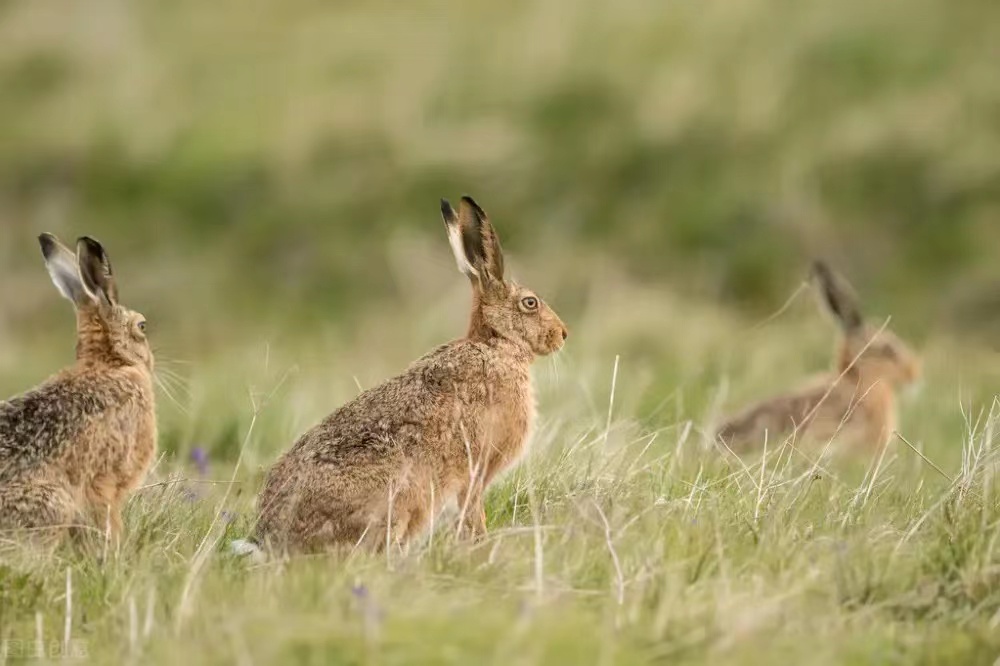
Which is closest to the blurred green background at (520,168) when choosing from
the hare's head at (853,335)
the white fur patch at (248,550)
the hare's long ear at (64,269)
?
the hare's head at (853,335)

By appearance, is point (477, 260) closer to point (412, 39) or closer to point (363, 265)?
point (363, 265)

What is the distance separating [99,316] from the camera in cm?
689

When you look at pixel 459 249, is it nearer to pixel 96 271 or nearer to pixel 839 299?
pixel 96 271

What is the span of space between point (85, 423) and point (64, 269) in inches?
35.7

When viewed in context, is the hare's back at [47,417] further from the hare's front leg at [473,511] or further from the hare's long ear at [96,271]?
the hare's front leg at [473,511]

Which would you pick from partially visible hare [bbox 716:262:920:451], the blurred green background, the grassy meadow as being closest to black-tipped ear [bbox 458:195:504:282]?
the grassy meadow

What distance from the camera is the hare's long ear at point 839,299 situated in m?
9.88

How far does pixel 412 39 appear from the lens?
21.1 m

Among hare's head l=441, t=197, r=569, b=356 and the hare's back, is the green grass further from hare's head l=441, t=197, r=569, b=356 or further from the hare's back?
hare's head l=441, t=197, r=569, b=356

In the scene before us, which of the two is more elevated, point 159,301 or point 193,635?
point 159,301

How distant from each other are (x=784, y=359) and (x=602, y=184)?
6.00m

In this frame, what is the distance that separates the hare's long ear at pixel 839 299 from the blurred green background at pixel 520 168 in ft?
7.32

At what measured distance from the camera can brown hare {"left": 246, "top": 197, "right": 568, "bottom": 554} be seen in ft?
18.7

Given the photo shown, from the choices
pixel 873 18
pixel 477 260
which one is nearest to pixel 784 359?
pixel 477 260
